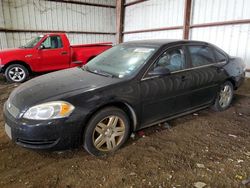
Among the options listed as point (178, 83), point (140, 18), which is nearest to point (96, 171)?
point (178, 83)

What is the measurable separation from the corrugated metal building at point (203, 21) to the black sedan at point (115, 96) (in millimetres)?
3731

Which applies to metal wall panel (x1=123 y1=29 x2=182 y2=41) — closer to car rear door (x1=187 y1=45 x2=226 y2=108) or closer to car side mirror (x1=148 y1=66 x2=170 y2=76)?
car rear door (x1=187 y1=45 x2=226 y2=108)

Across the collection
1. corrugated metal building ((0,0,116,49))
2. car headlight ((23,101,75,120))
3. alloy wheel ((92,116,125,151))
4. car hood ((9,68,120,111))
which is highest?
corrugated metal building ((0,0,116,49))

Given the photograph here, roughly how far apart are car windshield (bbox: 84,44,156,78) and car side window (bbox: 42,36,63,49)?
165 inches

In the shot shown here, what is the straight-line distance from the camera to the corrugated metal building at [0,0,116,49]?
372 inches

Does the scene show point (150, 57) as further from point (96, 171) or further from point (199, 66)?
point (96, 171)

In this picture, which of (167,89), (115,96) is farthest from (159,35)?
(115,96)

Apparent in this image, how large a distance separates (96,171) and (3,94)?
433cm

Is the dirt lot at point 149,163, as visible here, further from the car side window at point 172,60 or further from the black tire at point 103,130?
the car side window at point 172,60

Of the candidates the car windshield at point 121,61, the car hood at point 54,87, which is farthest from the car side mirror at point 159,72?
the car hood at point 54,87

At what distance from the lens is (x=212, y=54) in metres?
3.77

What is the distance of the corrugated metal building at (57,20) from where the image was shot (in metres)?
9.46

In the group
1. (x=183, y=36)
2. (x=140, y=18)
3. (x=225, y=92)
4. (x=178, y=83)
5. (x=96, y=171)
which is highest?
(x=140, y=18)

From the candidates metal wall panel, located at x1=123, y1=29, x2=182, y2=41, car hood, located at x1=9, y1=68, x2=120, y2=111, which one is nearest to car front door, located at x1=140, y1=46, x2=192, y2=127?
car hood, located at x1=9, y1=68, x2=120, y2=111
